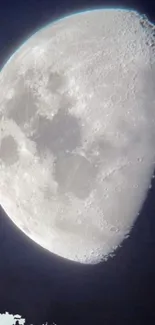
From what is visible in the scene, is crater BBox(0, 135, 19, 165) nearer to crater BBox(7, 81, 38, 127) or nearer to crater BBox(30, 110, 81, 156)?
crater BBox(7, 81, 38, 127)

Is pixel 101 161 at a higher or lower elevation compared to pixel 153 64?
lower

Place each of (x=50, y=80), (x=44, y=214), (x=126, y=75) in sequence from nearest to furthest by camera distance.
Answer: (x=126, y=75)
(x=50, y=80)
(x=44, y=214)

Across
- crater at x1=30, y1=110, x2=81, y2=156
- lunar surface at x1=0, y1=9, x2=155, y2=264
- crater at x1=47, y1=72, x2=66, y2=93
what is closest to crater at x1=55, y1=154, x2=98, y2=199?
lunar surface at x1=0, y1=9, x2=155, y2=264

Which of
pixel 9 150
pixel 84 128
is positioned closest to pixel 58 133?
pixel 84 128

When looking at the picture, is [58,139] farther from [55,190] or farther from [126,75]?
[126,75]

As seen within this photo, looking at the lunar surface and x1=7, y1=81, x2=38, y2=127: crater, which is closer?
the lunar surface

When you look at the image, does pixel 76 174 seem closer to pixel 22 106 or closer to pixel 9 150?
pixel 9 150

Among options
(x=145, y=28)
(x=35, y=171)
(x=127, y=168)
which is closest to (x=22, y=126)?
Result: (x=35, y=171)
